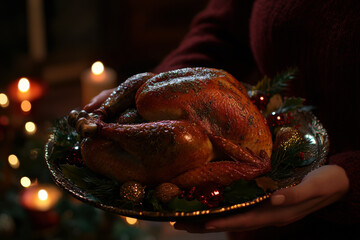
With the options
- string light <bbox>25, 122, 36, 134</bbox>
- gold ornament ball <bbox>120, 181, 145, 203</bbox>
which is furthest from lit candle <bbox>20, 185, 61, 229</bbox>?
gold ornament ball <bbox>120, 181, 145, 203</bbox>

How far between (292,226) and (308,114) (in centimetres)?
33

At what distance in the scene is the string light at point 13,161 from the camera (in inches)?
64.9

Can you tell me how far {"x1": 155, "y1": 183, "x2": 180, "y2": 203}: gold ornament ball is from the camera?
2.44ft

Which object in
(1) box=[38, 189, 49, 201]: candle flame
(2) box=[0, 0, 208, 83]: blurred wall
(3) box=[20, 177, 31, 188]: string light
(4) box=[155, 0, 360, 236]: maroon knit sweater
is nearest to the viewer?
(4) box=[155, 0, 360, 236]: maroon knit sweater

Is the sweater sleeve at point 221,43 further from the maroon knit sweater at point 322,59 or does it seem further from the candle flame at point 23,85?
the candle flame at point 23,85

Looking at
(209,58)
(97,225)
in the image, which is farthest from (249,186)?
(97,225)

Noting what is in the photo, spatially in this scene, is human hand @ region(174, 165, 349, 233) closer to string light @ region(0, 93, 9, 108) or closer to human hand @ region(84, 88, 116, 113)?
human hand @ region(84, 88, 116, 113)

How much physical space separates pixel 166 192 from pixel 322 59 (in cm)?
56

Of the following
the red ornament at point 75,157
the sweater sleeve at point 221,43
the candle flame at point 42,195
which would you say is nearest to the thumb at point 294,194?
the red ornament at point 75,157

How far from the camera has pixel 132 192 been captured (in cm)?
74

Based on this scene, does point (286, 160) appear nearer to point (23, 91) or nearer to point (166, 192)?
point (166, 192)

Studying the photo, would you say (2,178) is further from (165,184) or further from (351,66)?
(351,66)

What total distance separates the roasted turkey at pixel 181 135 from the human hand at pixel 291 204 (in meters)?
0.09

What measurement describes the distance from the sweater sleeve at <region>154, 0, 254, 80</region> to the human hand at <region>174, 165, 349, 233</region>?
537mm
